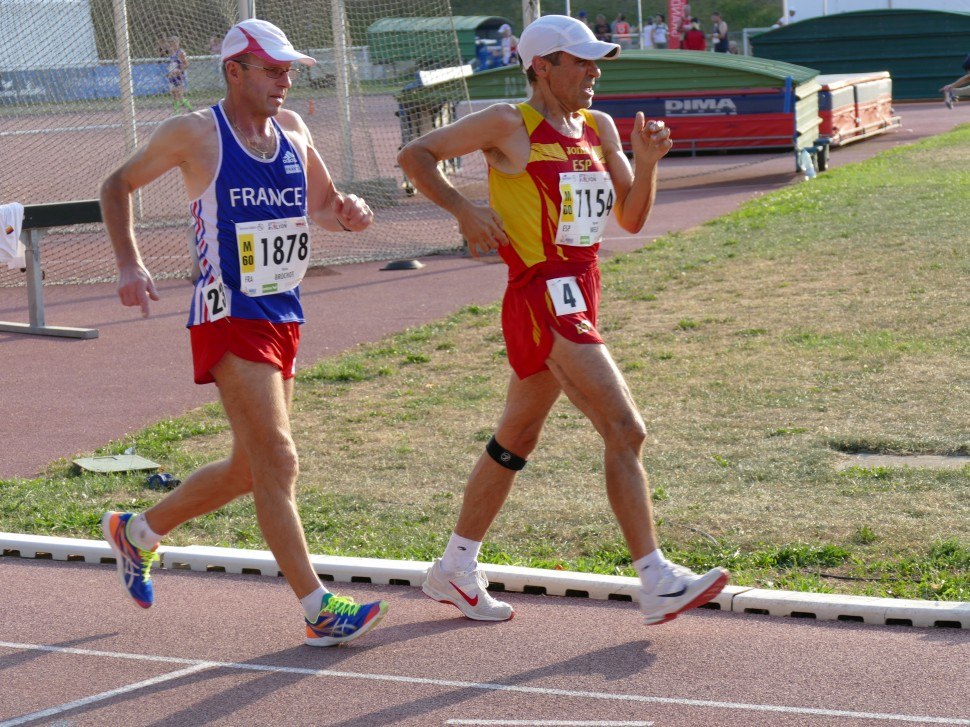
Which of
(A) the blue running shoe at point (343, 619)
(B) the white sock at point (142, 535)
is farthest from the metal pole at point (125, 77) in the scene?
(A) the blue running shoe at point (343, 619)

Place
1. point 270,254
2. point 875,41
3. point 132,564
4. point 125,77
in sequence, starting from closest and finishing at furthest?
point 270,254, point 132,564, point 125,77, point 875,41

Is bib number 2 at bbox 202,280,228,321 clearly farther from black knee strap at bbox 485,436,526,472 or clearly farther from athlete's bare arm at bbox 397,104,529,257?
black knee strap at bbox 485,436,526,472

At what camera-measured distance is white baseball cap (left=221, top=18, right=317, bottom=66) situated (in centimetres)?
501

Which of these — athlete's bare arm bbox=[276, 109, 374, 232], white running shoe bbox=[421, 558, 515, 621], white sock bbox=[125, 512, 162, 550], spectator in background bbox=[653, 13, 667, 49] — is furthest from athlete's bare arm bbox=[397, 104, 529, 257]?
spectator in background bbox=[653, 13, 667, 49]

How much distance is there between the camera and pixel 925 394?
8.79m

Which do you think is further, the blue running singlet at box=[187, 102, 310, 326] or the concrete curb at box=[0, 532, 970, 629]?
the concrete curb at box=[0, 532, 970, 629]

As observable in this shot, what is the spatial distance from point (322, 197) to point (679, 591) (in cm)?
205

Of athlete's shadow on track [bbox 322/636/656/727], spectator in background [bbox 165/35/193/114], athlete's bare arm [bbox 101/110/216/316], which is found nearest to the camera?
athlete's shadow on track [bbox 322/636/656/727]

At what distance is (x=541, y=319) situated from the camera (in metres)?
5.18

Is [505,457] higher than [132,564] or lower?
higher

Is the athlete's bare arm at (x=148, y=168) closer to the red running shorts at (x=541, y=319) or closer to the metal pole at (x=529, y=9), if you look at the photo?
the red running shorts at (x=541, y=319)

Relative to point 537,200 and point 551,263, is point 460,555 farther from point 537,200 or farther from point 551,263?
point 537,200

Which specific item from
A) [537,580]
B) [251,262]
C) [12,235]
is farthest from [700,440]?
[12,235]

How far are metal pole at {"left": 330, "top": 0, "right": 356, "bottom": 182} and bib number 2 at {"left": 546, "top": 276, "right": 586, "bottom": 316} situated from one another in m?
13.4
